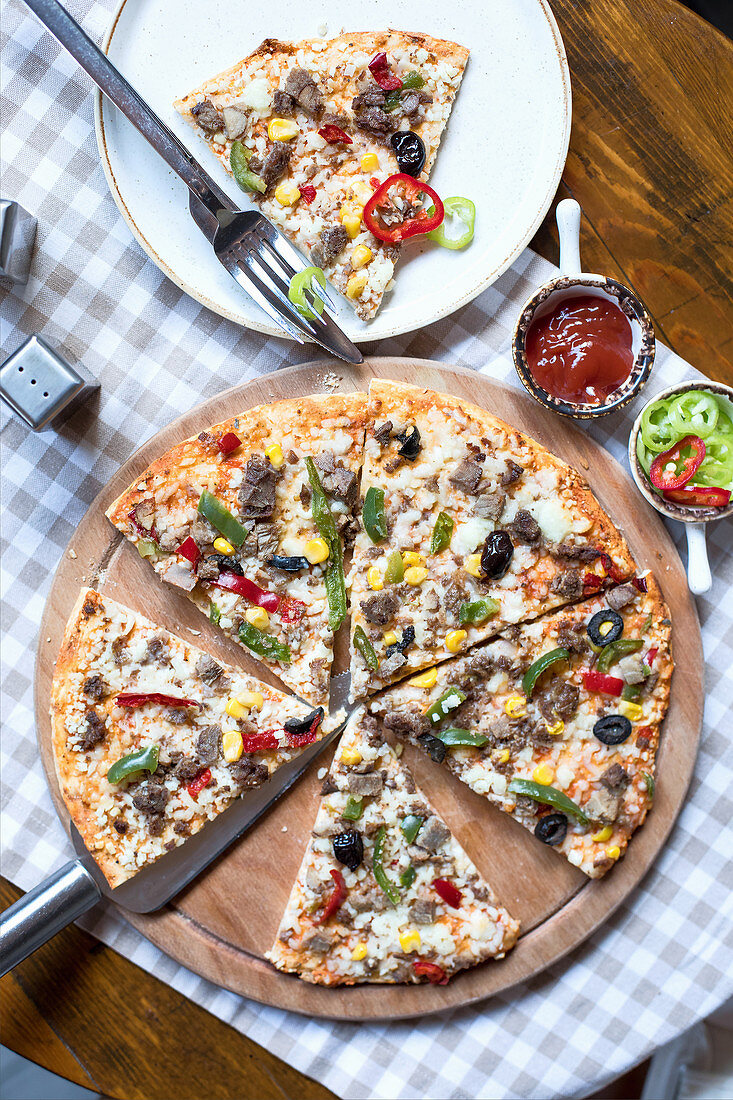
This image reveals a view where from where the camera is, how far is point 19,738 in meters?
5.20

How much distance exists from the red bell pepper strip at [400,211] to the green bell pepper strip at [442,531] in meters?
1.67

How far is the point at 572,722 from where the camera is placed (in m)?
4.74

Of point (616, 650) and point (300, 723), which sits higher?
point (300, 723)

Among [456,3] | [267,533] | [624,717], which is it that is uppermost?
[456,3]

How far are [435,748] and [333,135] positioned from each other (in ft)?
12.0

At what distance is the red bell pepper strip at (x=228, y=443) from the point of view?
4730 millimetres

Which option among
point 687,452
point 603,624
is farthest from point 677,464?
point 603,624

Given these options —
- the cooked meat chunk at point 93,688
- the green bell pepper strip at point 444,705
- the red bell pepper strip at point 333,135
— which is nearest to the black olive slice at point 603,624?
the green bell pepper strip at point 444,705

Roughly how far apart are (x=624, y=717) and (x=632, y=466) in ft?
4.74

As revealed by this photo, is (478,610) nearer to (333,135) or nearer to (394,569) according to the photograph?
(394,569)

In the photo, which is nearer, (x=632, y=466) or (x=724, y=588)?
(x=632, y=466)

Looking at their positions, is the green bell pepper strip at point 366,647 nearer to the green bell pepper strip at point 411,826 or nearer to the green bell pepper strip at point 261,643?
the green bell pepper strip at point 261,643

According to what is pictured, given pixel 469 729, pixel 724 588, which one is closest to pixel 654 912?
pixel 469 729

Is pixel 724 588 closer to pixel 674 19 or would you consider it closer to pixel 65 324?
pixel 674 19
